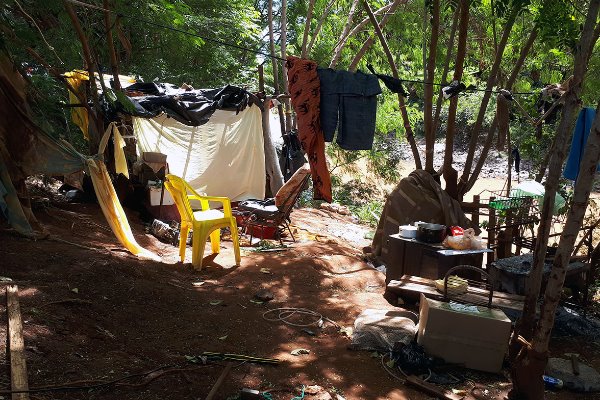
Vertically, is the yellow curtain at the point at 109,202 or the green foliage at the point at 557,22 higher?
the green foliage at the point at 557,22

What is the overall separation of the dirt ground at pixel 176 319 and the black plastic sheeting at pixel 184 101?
2196 millimetres

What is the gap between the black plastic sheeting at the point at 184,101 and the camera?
840 centimetres

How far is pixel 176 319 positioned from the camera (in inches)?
180

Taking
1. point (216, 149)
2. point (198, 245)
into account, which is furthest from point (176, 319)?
point (216, 149)

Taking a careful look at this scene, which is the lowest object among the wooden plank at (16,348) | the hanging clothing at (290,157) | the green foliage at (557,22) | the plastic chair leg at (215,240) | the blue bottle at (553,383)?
the blue bottle at (553,383)

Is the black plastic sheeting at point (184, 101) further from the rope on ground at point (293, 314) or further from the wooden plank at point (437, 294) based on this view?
the wooden plank at point (437, 294)

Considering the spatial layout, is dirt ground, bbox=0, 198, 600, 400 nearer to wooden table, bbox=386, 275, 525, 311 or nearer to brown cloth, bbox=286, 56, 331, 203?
wooden table, bbox=386, 275, 525, 311

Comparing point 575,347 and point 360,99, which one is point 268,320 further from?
point 575,347

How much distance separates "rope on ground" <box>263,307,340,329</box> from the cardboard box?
1.02 meters

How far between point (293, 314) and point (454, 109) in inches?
148

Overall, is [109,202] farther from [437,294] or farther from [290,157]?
[290,157]

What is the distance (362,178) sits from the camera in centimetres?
1600

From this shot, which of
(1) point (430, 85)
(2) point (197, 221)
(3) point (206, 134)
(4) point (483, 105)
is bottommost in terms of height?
(2) point (197, 221)

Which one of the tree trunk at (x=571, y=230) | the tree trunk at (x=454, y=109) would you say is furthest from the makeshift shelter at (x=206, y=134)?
the tree trunk at (x=571, y=230)
